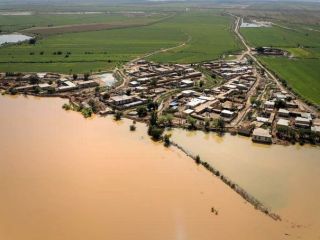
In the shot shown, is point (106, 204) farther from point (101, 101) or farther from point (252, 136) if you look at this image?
point (101, 101)

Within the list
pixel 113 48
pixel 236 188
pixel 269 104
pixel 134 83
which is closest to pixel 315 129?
pixel 269 104

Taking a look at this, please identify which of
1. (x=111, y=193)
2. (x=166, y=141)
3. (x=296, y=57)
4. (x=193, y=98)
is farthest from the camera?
(x=296, y=57)

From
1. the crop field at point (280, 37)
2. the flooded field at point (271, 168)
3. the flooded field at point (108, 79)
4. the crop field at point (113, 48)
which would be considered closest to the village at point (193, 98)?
the flooded field at point (108, 79)

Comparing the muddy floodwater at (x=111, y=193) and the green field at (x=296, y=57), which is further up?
the green field at (x=296, y=57)

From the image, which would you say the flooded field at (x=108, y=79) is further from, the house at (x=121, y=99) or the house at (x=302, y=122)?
the house at (x=302, y=122)

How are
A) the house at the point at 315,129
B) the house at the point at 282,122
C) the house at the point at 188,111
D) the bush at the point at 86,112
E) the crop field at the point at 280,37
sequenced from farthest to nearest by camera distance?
the crop field at the point at 280,37
the bush at the point at 86,112
the house at the point at 188,111
the house at the point at 282,122
the house at the point at 315,129

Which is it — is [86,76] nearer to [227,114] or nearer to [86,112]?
[86,112]
